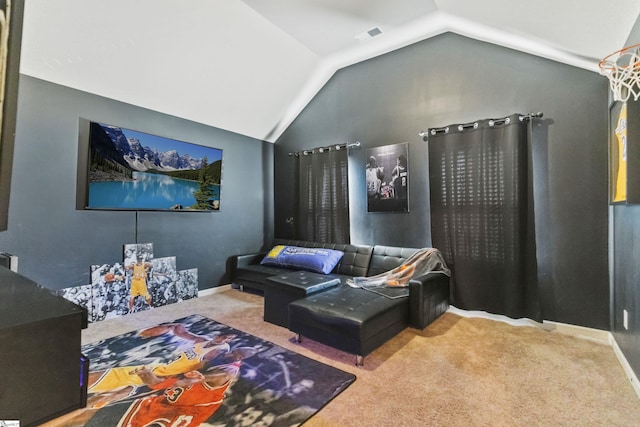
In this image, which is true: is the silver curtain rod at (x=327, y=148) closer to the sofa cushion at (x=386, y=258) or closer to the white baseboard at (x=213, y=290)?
the sofa cushion at (x=386, y=258)

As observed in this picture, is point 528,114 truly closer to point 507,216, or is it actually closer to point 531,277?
point 507,216

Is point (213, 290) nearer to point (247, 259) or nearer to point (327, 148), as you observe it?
point (247, 259)

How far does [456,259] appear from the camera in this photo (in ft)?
10.7

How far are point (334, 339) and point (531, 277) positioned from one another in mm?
2146

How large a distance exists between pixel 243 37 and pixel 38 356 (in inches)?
137

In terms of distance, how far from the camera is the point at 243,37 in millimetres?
3383

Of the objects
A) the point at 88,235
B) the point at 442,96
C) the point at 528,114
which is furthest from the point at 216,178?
the point at 528,114

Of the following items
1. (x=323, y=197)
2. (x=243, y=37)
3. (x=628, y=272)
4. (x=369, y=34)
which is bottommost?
(x=628, y=272)

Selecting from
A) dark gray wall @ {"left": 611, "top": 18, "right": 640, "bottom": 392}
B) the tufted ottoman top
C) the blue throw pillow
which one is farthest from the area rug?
dark gray wall @ {"left": 611, "top": 18, "right": 640, "bottom": 392}

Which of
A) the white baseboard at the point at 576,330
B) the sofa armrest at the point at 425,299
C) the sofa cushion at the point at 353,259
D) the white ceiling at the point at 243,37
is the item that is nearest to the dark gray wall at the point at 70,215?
the white ceiling at the point at 243,37

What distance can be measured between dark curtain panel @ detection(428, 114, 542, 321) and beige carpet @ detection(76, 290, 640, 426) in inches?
13.5

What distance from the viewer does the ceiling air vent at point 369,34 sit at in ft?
11.3

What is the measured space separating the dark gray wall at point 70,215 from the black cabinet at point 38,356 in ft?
5.24

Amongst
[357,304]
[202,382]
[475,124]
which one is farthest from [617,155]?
[202,382]
